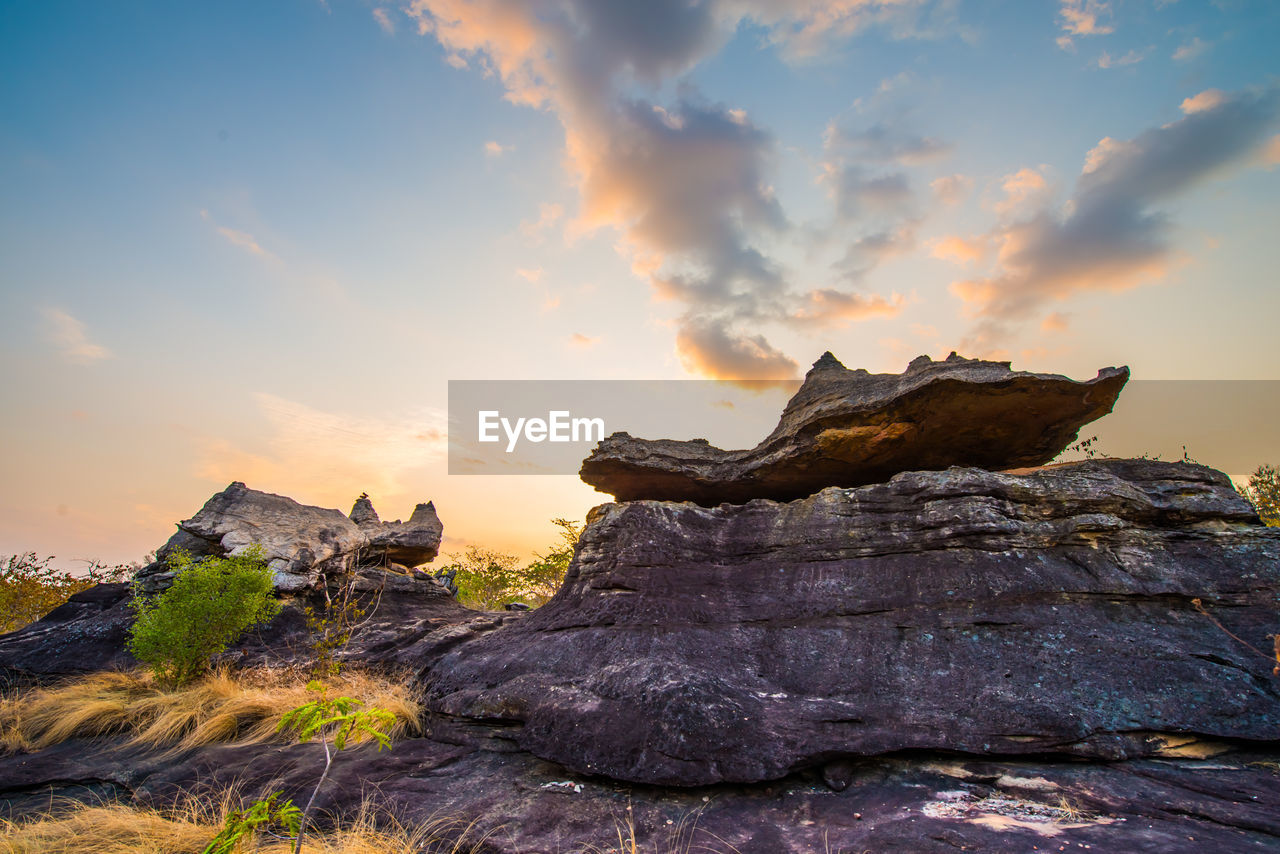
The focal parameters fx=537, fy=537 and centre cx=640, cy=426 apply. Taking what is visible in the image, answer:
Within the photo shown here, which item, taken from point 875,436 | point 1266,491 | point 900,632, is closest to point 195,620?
point 900,632

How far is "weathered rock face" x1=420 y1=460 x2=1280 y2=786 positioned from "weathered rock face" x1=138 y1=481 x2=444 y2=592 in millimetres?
7239

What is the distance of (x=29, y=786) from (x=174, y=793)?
208 centimetres

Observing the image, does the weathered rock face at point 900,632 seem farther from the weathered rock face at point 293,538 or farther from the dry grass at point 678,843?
the weathered rock face at point 293,538

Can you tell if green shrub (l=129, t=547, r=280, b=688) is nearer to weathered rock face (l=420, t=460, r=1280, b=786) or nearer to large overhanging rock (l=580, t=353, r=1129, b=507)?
weathered rock face (l=420, t=460, r=1280, b=786)

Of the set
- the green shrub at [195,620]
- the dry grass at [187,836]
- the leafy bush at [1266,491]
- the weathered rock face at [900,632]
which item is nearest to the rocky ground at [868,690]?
the weathered rock face at [900,632]

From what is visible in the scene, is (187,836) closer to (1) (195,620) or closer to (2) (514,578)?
(1) (195,620)

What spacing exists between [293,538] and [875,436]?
15026mm

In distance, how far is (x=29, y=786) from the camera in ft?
22.0

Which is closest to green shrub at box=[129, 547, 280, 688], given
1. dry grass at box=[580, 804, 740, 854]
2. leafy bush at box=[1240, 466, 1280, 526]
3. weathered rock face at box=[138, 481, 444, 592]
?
weathered rock face at box=[138, 481, 444, 592]

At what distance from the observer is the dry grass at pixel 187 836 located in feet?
15.5

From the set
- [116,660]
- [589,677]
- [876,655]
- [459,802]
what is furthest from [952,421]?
[116,660]

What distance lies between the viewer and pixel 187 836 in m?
5.09

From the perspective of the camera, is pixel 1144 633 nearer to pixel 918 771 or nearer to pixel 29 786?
pixel 918 771

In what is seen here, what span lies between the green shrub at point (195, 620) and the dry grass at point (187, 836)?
489 cm
